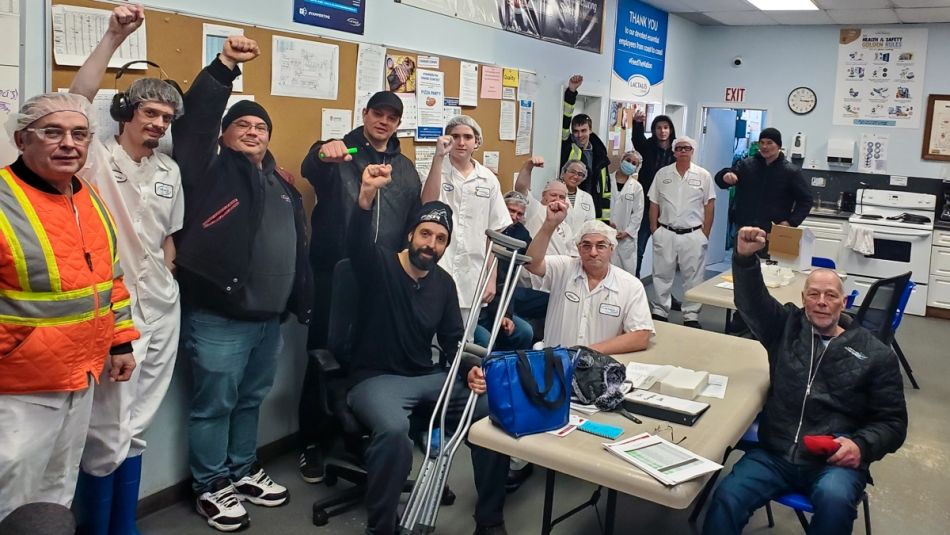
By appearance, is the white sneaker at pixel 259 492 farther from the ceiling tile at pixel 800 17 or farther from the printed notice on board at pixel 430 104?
the ceiling tile at pixel 800 17

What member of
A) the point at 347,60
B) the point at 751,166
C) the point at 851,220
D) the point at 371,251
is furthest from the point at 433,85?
the point at 851,220

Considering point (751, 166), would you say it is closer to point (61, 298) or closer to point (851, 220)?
point (851, 220)

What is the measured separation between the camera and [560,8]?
5.71 m

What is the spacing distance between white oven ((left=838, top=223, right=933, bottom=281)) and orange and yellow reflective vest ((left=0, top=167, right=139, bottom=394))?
7.23m

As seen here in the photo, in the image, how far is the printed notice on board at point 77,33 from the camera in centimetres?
253

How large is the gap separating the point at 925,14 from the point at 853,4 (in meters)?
0.88

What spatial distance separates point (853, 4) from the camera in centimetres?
693

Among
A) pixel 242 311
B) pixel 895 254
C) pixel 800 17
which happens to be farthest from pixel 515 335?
pixel 800 17

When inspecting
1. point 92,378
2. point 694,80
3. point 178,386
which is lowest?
point 178,386

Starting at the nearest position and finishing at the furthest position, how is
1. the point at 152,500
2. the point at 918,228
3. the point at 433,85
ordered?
1. the point at 152,500
2. the point at 433,85
3. the point at 918,228

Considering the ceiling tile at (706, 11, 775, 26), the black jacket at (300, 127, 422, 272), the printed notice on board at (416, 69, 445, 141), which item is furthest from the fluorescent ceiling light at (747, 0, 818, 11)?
the black jacket at (300, 127, 422, 272)

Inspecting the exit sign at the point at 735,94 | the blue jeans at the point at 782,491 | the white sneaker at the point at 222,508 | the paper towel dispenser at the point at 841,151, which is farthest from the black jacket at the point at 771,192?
the white sneaker at the point at 222,508

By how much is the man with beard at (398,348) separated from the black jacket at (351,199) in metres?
0.15

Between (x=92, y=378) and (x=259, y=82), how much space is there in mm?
1525
